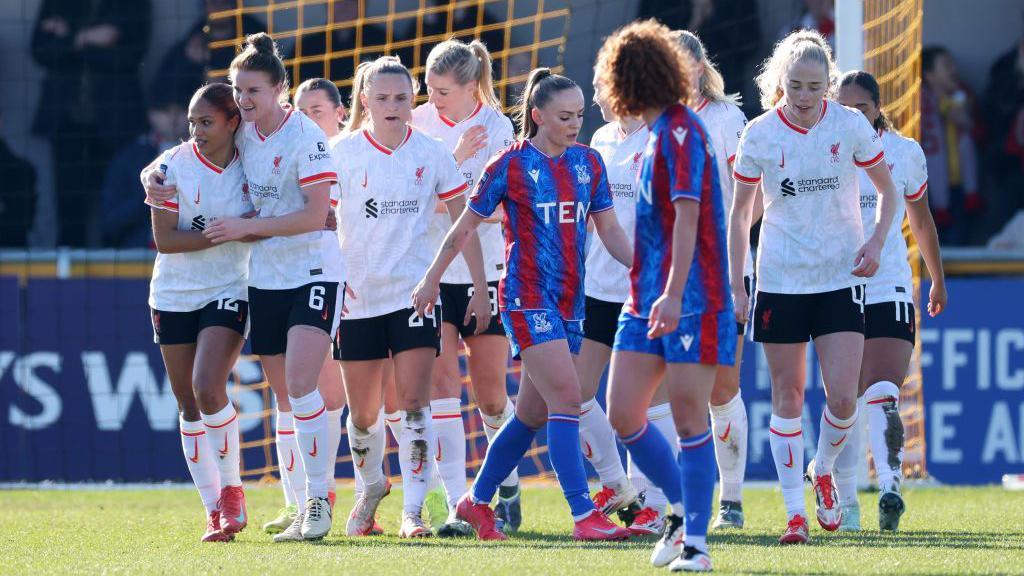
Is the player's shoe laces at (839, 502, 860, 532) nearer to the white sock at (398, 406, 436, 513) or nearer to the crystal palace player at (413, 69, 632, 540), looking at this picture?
the crystal palace player at (413, 69, 632, 540)

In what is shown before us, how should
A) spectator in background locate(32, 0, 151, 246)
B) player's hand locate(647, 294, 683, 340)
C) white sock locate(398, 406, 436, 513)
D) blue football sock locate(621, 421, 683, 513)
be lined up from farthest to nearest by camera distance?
spectator in background locate(32, 0, 151, 246) → white sock locate(398, 406, 436, 513) → blue football sock locate(621, 421, 683, 513) → player's hand locate(647, 294, 683, 340)

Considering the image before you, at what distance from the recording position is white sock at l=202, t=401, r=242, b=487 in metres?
6.70

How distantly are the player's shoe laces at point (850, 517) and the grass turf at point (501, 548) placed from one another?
76mm

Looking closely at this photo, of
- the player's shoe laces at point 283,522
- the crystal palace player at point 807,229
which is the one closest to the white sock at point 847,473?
the crystal palace player at point 807,229

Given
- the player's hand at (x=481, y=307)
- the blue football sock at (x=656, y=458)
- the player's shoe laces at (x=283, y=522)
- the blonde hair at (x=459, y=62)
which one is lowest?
the player's shoe laces at (x=283, y=522)

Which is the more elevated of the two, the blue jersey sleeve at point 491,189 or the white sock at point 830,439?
the blue jersey sleeve at point 491,189

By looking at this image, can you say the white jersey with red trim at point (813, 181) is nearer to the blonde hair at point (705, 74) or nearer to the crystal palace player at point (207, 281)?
the blonde hair at point (705, 74)

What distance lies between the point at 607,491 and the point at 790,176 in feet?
5.40

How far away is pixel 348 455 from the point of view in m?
10.5

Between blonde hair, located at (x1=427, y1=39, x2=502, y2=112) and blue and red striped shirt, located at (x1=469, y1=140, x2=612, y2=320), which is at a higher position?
blonde hair, located at (x1=427, y1=39, x2=502, y2=112)

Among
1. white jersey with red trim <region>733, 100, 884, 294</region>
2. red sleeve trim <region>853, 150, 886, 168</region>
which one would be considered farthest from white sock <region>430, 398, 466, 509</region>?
red sleeve trim <region>853, 150, 886, 168</region>

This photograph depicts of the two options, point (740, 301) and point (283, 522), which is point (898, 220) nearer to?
point (740, 301)

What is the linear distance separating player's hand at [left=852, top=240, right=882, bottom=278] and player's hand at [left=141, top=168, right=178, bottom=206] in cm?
285

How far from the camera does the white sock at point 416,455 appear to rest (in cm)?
692
